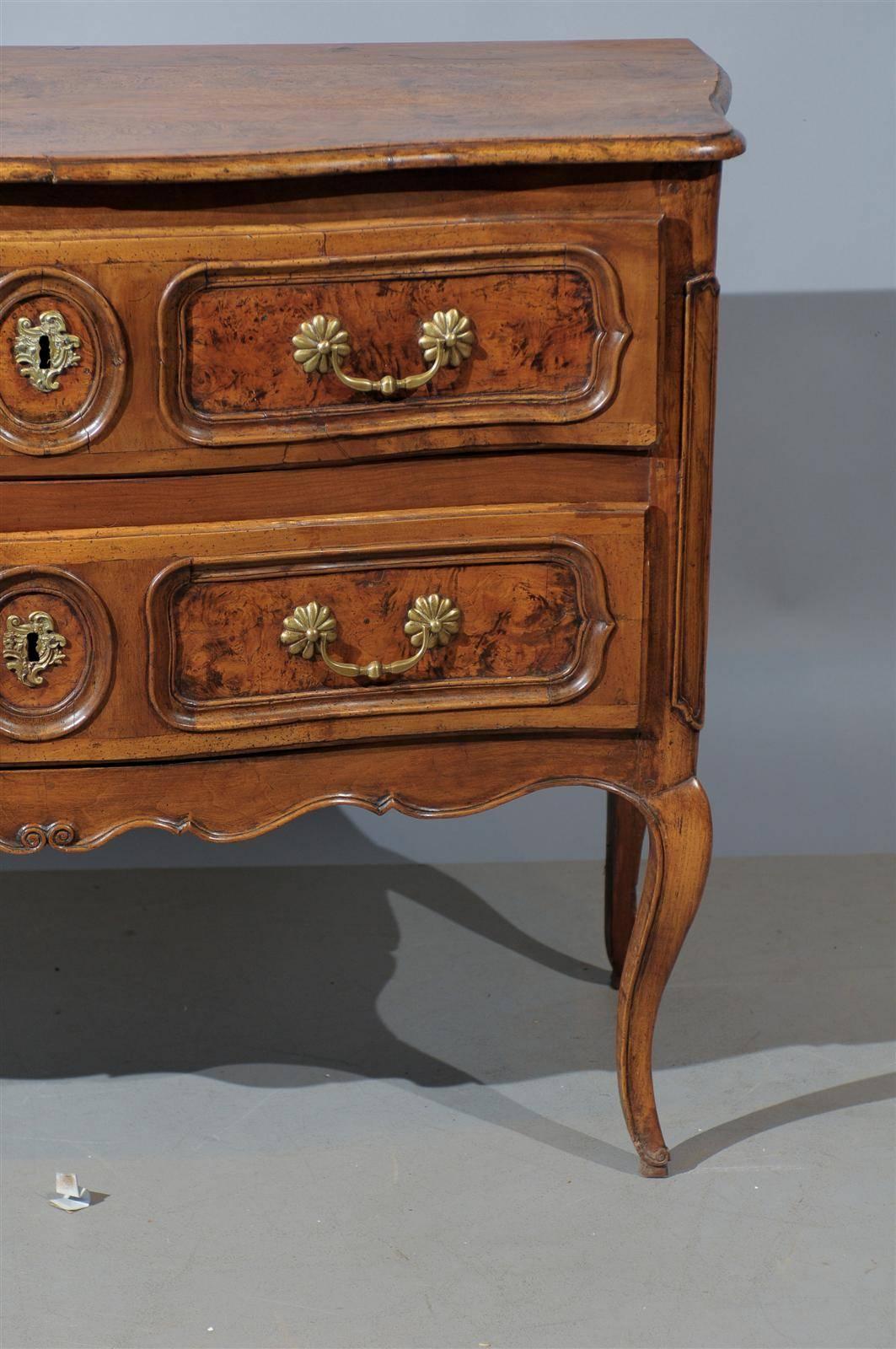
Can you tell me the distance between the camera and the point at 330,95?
5.56 ft

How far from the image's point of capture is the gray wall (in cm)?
260

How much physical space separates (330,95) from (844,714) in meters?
1.57

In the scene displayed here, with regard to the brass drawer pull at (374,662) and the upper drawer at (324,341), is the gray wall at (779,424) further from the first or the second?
the upper drawer at (324,341)

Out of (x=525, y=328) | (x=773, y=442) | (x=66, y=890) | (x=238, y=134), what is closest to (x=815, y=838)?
(x=773, y=442)

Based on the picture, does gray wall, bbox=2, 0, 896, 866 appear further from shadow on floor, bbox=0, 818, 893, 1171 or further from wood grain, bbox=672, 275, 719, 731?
wood grain, bbox=672, 275, 719, 731

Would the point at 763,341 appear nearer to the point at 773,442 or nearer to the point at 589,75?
the point at 773,442

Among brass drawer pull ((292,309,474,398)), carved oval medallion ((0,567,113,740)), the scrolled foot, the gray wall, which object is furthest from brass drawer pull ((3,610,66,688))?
the gray wall

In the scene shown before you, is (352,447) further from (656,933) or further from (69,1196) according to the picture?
(69,1196)

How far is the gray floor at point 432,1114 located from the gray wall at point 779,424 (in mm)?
139

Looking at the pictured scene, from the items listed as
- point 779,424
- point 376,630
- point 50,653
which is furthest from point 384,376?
point 779,424

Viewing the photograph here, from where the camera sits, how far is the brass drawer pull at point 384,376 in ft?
4.99

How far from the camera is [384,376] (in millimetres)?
1552

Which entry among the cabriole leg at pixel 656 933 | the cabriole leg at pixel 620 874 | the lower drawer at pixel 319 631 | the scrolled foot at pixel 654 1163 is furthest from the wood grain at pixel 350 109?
the scrolled foot at pixel 654 1163

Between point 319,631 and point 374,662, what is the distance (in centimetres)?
6
